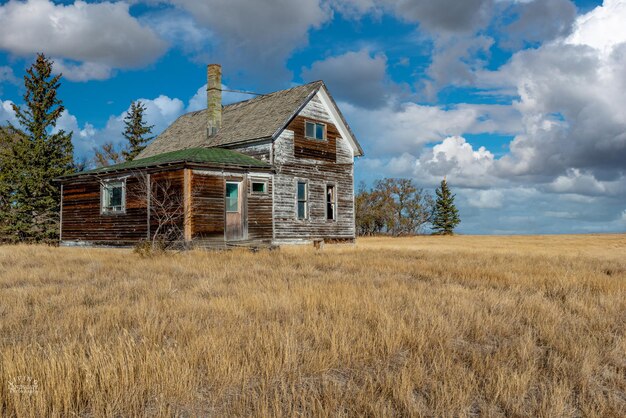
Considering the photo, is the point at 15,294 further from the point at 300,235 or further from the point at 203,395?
the point at 300,235

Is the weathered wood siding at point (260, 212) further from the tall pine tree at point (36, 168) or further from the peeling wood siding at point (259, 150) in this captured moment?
the tall pine tree at point (36, 168)

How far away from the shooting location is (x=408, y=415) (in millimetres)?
3344

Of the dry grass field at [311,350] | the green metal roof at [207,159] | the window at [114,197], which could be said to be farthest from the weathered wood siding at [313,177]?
the dry grass field at [311,350]

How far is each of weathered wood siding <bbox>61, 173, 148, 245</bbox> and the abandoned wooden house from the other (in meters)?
0.05

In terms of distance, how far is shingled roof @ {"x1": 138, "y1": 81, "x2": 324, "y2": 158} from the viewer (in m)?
22.8

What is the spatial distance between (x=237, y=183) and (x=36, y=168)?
44.2 ft

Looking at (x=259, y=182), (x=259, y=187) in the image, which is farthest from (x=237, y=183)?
(x=259, y=187)

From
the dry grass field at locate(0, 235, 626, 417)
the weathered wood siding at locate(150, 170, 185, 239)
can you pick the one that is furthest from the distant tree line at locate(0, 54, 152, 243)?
the dry grass field at locate(0, 235, 626, 417)

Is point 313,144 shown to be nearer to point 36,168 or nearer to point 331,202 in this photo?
point 331,202

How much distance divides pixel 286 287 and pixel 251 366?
438cm

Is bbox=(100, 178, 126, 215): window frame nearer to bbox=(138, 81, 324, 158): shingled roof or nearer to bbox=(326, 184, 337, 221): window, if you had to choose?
bbox=(138, 81, 324, 158): shingled roof

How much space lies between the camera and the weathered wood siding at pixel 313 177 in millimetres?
22359

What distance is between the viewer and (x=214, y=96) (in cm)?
2619

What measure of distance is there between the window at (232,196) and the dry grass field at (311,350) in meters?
11.9
